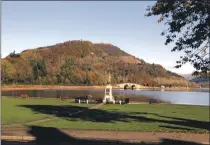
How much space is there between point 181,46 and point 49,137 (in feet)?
27.0

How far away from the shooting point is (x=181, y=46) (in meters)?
20.4

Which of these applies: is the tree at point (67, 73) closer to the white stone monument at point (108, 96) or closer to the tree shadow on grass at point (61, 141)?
the white stone monument at point (108, 96)

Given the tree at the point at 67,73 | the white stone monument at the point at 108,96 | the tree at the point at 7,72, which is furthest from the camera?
the tree at the point at 67,73

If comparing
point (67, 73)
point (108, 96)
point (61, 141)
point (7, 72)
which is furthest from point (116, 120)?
point (67, 73)

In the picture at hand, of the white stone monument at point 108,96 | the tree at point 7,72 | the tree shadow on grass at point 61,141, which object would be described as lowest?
the tree shadow on grass at point 61,141

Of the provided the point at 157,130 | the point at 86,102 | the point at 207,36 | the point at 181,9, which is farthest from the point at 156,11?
the point at 86,102

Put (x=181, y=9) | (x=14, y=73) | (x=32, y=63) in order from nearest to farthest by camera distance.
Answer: (x=181, y=9) < (x=14, y=73) < (x=32, y=63)

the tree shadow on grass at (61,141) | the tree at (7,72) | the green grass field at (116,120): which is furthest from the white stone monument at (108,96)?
the tree at (7,72)

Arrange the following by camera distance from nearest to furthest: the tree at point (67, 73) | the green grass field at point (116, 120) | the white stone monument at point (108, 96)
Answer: the green grass field at point (116, 120), the white stone monument at point (108, 96), the tree at point (67, 73)

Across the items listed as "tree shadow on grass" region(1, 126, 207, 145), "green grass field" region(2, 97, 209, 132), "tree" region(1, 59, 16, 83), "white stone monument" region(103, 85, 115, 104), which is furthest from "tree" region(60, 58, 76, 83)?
"tree shadow on grass" region(1, 126, 207, 145)

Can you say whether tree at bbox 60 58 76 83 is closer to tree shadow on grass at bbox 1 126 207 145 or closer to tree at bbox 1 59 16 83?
tree at bbox 1 59 16 83

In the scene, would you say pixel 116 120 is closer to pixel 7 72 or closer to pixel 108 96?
pixel 108 96

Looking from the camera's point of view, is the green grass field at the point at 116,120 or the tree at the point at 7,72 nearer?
the green grass field at the point at 116,120

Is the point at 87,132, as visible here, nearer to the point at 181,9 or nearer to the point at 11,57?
the point at 181,9
